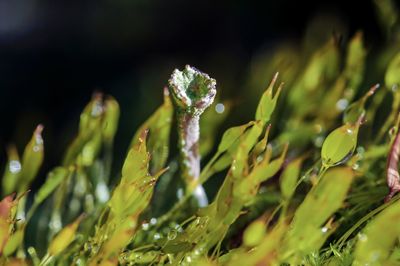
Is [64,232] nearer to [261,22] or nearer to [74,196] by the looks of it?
[74,196]

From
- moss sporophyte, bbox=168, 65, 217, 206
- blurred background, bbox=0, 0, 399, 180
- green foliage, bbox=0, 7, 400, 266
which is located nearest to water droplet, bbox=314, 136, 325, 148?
green foliage, bbox=0, 7, 400, 266

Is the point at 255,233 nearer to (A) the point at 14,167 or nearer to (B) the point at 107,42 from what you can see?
(A) the point at 14,167

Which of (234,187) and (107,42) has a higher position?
(107,42)

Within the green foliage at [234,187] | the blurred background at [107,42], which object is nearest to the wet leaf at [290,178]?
the green foliage at [234,187]

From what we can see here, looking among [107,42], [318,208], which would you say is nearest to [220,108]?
[318,208]

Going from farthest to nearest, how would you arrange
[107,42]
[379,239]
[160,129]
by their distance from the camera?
[107,42], [160,129], [379,239]

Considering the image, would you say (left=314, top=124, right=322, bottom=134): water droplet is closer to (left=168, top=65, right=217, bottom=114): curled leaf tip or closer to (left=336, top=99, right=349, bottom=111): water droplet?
(left=336, top=99, right=349, bottom=111): water droplet

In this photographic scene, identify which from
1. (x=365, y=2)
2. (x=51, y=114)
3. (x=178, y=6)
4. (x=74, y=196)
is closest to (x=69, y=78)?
(x=51, y=114)
